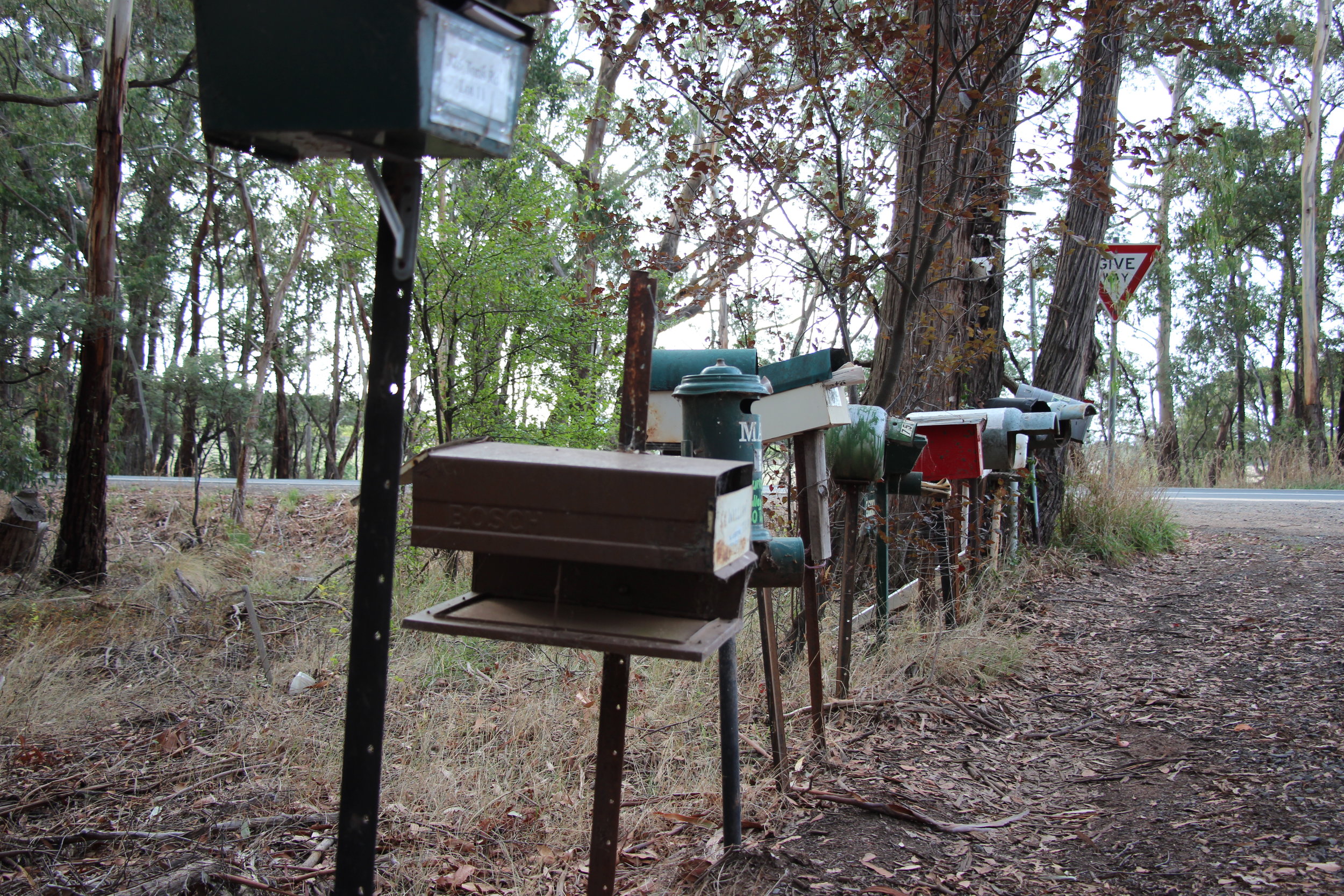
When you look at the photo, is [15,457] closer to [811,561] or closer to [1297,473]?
[811,561]

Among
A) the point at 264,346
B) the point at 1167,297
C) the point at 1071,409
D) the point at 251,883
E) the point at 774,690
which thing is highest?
the point at 1167,297

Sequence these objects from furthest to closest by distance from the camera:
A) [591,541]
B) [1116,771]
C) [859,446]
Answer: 1. [859,446]
2. [1116,771]
3. [591,541]

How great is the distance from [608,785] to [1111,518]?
6.88 metres

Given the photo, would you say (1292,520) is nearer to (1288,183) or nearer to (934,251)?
(934,251)

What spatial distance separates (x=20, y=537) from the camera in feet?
23.0

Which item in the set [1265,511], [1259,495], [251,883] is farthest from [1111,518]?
[251,883]

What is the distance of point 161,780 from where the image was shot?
3.33m

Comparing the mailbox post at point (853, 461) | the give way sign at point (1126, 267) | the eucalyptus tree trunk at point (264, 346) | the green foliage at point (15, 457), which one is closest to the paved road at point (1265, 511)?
the give way sign at point (1126, 267)

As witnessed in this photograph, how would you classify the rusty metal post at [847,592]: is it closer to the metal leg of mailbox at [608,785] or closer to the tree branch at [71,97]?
the metal leg of mailbox at [608,785]

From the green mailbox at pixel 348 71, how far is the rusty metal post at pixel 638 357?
73cm

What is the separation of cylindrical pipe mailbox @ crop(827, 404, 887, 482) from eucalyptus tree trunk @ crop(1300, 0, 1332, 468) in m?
19.4

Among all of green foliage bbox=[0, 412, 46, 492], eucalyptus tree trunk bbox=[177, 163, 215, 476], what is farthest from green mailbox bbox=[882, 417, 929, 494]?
eucalyptus tree trunk bbox=[177, 163, 215, 476]

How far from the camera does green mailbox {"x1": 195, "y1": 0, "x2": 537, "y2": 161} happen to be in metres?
1.30

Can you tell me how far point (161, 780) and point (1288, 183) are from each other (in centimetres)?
2751
